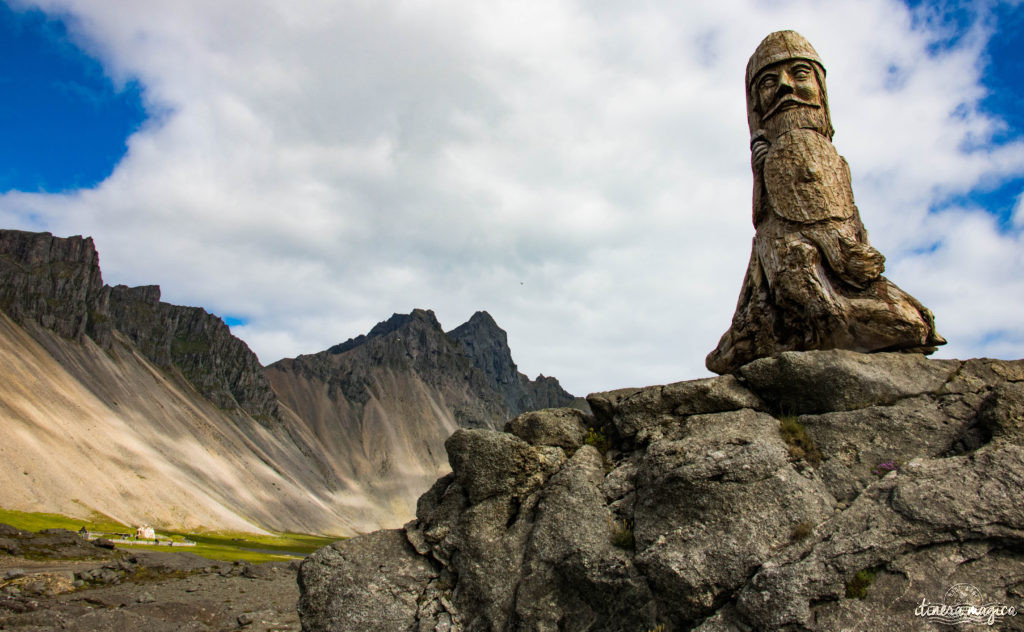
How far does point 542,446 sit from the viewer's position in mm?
12938

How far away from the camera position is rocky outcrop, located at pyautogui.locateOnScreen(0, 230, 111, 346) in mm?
134125

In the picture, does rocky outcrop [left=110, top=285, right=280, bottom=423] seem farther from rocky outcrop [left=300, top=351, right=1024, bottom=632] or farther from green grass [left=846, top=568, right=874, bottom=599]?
green grass [left=846, top=568, right=874, bottom=599]

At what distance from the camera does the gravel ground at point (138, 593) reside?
22781mm

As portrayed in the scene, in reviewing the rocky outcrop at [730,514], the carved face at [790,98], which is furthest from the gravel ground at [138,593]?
the carved face at [790,98]

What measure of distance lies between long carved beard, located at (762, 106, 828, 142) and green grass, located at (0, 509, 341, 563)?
53571 millimetres

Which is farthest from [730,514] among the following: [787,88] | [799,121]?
[787,88]

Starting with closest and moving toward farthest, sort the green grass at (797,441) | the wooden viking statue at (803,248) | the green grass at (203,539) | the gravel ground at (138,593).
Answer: the green grass at (797,441)
the wooden viking statue at (803,248)
the gravel ground at (138,593)
the green grass at (203,539)

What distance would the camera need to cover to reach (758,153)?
16.0 m

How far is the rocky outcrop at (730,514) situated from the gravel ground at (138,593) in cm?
1543

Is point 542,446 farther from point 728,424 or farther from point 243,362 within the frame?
point 243,362

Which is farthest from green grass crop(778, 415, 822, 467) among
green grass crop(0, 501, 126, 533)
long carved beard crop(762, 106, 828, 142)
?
green grass crop(0, 501, 126, 533)

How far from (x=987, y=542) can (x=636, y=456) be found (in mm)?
5460

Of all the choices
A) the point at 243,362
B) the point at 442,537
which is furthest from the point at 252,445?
the point at 442,537

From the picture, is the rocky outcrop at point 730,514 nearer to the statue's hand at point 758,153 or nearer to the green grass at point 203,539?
the statue's hand at point 758,153
